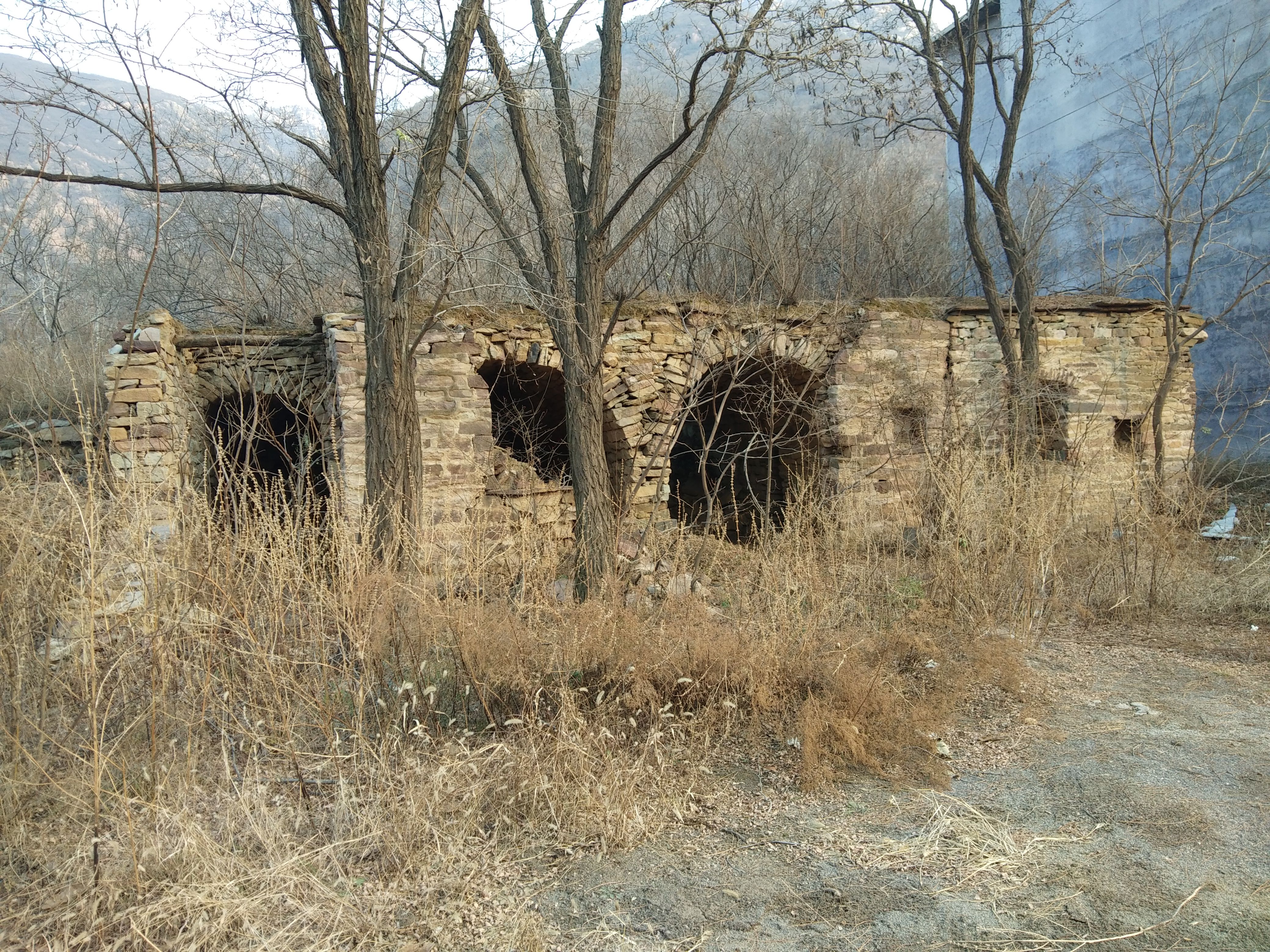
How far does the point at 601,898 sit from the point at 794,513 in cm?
356

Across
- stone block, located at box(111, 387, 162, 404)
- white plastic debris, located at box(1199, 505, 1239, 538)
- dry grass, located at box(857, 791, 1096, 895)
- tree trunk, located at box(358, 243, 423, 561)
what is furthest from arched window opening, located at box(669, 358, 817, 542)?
stone block, located at box(111, 387, 162, 404)

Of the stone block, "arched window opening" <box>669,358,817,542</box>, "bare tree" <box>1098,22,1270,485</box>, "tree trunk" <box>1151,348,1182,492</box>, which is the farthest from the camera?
"bare tree" <box>1098,22,1270,485</box>

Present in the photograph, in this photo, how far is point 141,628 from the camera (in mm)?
3178

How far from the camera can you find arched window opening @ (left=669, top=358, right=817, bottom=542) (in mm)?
8289

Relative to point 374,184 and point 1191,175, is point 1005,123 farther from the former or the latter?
point 374,184

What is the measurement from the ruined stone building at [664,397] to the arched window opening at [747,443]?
7cm

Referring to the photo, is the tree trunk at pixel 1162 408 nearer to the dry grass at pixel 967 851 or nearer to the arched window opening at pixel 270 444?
the dry grass at pixel 967 851

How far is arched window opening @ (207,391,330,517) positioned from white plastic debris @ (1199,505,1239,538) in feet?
27.0

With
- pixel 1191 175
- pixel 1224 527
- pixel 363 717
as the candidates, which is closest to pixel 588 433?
pixel 363 717

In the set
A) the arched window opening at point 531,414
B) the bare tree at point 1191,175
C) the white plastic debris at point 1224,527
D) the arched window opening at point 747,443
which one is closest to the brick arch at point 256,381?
the arched window opening at point 531,414

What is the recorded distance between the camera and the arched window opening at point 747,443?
8.29 m

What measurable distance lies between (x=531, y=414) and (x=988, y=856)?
6767 millimetres

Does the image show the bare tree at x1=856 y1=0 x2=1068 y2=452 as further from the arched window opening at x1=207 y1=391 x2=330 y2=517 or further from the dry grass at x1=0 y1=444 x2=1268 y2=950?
the arched window opening at x1=207 y1=391 x2=330 y2=517

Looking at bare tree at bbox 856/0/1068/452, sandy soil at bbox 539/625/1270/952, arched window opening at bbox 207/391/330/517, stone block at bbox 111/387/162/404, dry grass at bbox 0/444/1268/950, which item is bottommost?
sandy soil at bbox 539/625/1270/952
